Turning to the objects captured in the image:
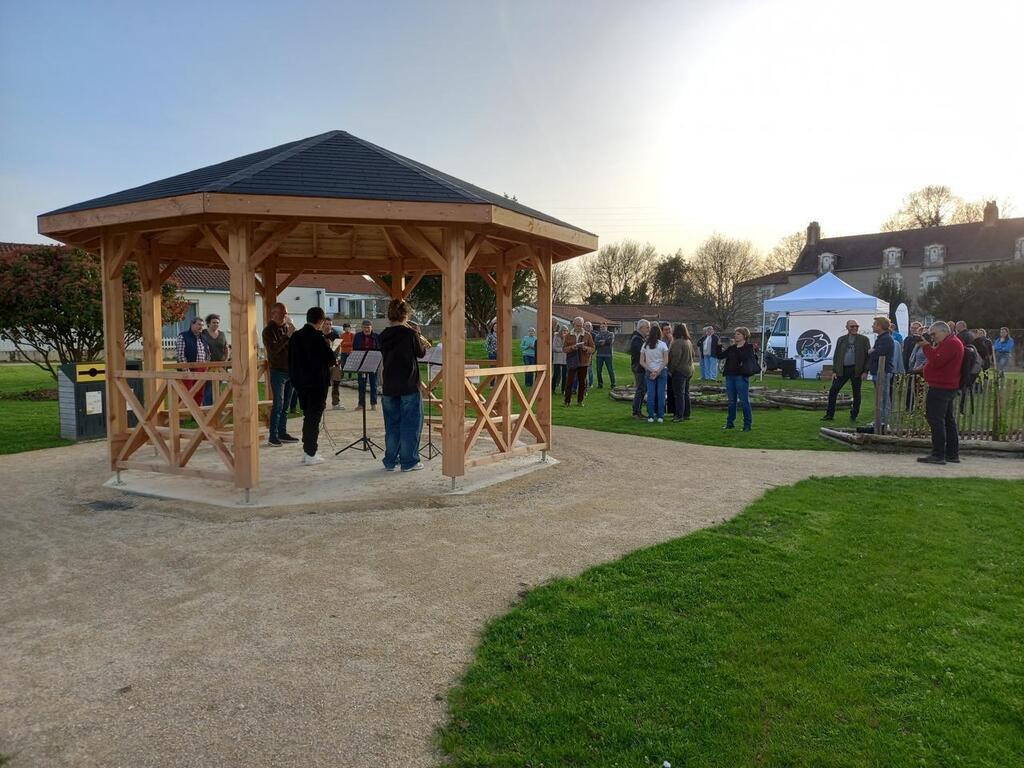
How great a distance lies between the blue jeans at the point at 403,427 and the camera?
24.7 feet

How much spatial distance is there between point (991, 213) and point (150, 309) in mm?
61037

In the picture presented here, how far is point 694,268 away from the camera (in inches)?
2388

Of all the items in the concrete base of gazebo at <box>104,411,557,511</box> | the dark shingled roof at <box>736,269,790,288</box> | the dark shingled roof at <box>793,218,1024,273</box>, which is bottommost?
the concrete base of gazebo at <box>104,411,557,511</box>

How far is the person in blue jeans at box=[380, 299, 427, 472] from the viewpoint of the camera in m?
7.38

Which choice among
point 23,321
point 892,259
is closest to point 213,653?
point 23,321

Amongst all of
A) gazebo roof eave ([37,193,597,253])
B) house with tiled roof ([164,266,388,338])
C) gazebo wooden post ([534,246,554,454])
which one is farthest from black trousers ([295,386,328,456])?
house with tiled roof ([164,266,388,338])

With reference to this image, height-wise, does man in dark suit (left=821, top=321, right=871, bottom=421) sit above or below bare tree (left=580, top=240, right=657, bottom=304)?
below

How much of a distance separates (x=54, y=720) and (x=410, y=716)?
5.03 ft

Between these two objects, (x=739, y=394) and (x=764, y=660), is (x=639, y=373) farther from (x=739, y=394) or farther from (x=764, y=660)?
(x=764, y=660)

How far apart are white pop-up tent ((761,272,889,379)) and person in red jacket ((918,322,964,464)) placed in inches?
569

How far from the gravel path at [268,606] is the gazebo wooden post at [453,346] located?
0.58 m

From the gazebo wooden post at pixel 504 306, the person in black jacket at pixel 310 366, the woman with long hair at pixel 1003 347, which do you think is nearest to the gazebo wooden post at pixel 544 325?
the gazebo wooden post at pixel 504 306

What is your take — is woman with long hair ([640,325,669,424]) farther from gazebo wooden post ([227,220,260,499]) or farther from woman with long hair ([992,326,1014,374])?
woman with long hair ([992,326,1014,374])

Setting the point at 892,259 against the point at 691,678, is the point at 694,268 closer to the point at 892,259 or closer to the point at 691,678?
the point at 892,259
